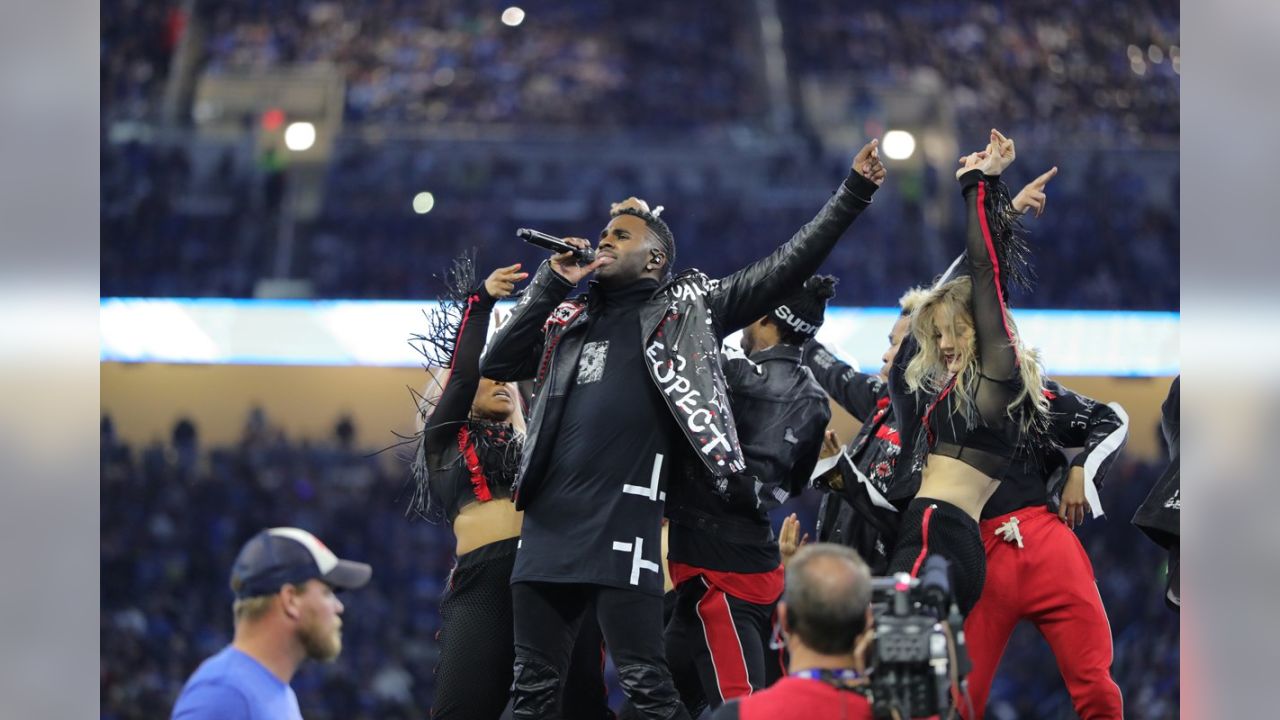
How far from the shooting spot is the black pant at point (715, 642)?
3.74 metres

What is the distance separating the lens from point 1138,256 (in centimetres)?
1123

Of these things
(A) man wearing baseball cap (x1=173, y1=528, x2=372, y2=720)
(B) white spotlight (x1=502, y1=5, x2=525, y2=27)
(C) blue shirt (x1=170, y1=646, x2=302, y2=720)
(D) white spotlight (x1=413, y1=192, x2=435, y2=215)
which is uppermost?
(B) white spotlight (x1=502, y1=5, x2=525, y2=27)

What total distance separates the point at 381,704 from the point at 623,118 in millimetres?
5181

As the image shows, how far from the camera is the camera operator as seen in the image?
7.04 ft

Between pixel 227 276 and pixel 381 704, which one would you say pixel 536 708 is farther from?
pixel 227 276

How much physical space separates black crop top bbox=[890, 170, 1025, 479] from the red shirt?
1317 mm

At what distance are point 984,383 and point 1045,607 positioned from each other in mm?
537

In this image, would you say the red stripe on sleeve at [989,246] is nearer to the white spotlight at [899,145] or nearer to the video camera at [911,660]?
the video camera at [911,660]

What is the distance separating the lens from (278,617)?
238 cm

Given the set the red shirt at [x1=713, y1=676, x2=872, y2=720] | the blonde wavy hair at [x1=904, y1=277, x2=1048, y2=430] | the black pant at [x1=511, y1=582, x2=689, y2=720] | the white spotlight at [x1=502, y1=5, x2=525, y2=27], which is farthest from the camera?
the white spotlight at [x1=502, y1=5, x2=525, y2=27]

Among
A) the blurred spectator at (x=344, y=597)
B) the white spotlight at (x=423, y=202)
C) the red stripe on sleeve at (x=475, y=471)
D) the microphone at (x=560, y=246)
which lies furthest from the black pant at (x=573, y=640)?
the white spotlight at (x=423, y=202)

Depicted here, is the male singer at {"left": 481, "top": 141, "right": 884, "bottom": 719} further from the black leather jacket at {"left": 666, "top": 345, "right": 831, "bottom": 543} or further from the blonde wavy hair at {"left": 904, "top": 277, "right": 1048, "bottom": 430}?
the black leather jacket at {"left": 666, "top": 345, "right": 831, "bottom": 543}

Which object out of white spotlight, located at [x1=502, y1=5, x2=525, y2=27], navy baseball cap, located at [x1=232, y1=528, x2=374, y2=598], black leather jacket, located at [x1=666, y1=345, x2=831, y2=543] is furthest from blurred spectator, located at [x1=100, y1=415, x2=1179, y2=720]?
navy baseball cap, located at [x1=232, y1=528, x2=374, y2=598]
